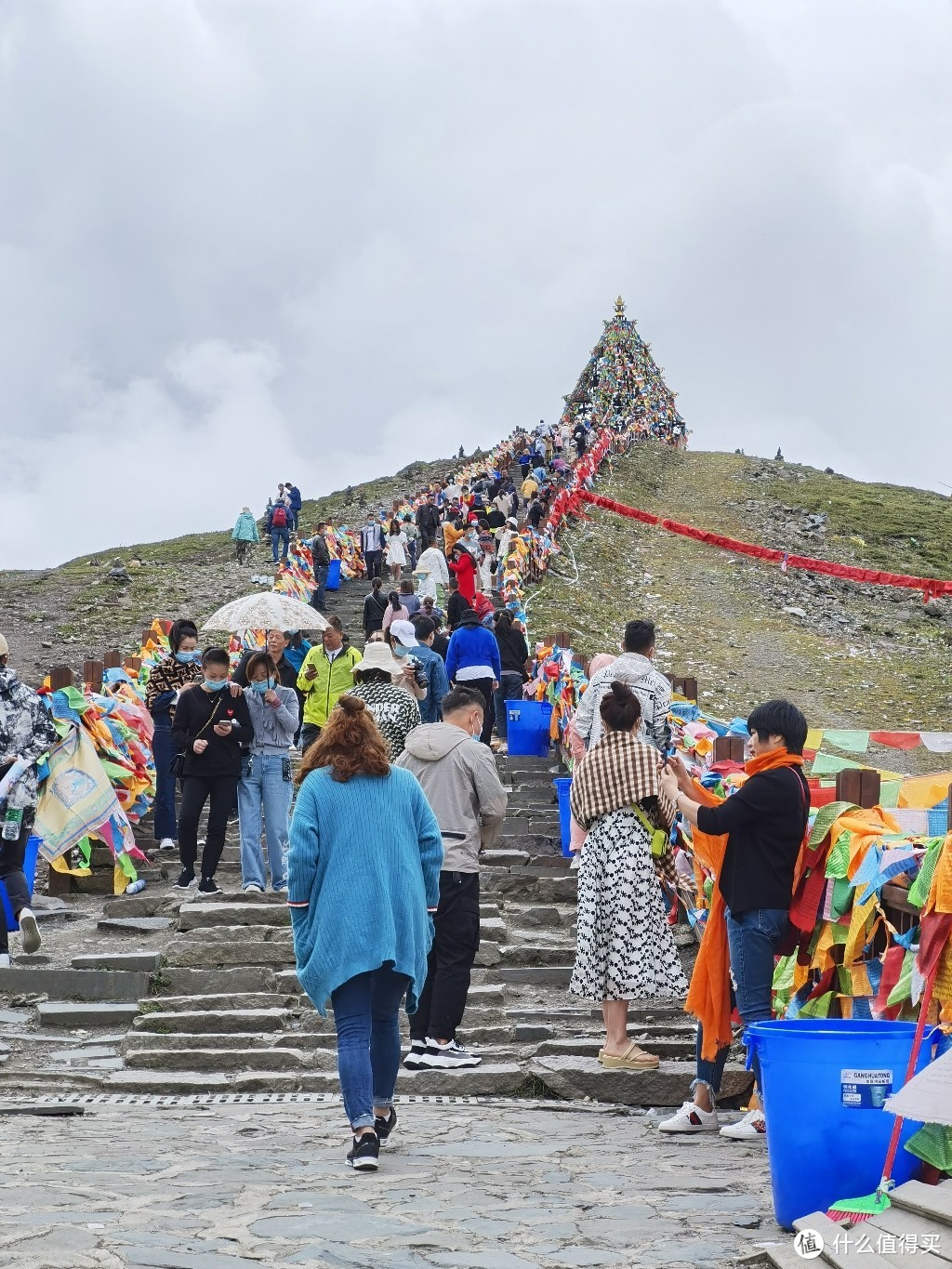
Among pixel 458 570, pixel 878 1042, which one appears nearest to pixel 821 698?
pixel 458 570

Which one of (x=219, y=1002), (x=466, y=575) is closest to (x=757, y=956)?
(x=219, y=1002)

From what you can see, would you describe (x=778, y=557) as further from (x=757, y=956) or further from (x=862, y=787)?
(x=757, y=956)

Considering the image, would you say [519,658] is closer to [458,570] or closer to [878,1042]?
[458,570]

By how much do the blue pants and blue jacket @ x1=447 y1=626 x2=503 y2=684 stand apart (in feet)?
11.0

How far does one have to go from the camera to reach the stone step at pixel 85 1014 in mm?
7941

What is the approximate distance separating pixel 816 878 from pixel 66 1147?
293 centimetres

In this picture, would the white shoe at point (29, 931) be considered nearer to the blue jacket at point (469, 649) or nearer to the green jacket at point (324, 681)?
the green jacket at point (324, 681)

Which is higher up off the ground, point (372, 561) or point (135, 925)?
point (372, 561)

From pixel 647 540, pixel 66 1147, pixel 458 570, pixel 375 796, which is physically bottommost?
pixel 66 1147

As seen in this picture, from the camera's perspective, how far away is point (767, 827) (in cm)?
563

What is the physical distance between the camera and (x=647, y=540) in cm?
3678

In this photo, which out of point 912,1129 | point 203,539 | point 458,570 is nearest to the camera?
point 912,1129

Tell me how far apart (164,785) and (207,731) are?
162cm

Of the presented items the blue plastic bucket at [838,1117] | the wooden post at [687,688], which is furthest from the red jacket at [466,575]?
the blue plastic bucket at [838,1117]
